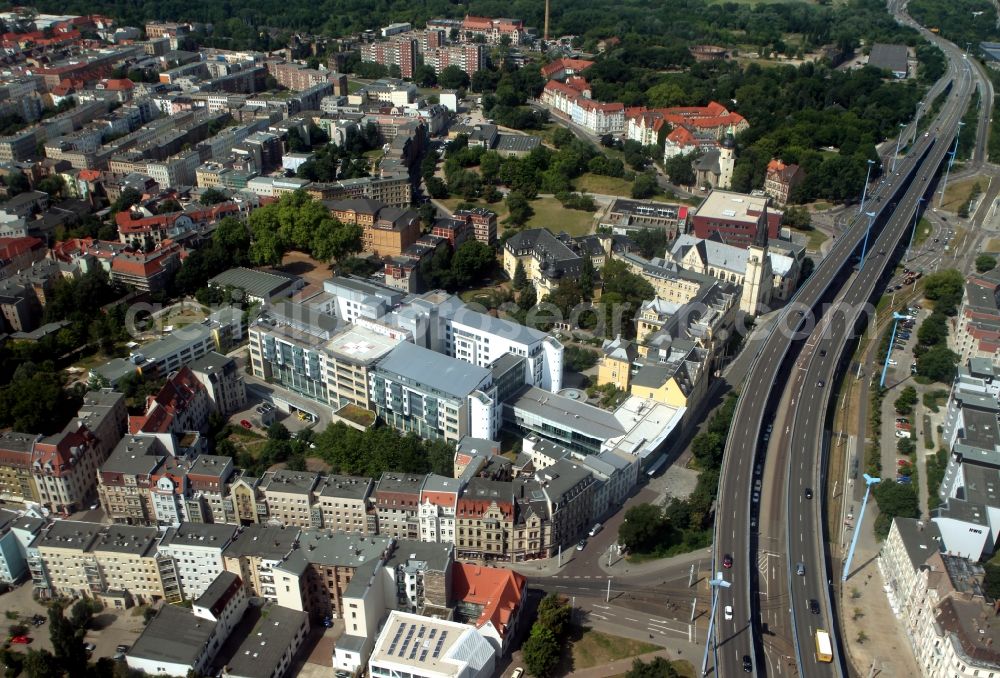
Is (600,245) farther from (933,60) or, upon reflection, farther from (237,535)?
(933,60)

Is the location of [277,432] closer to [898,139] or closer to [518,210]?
[518,210]

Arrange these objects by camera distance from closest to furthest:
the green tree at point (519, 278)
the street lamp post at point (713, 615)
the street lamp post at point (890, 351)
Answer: the street lamp post at point (713, 615), the street lamp post at point (890, 351), the green tree at point (519, 278)

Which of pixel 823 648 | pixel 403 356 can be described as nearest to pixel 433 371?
pixel 403 356

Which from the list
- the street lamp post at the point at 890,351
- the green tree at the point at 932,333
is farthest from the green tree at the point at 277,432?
the green tree at the point at 932,333

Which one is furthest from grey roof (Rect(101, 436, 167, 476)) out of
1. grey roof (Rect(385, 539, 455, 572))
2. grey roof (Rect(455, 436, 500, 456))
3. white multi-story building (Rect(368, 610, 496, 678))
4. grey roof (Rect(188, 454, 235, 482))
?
white multi-story building (Rect(368, 610, 496, 678))

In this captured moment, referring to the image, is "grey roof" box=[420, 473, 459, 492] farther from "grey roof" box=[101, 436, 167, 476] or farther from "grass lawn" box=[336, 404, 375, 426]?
"grey roof" box=[101, 436, 167, 476]

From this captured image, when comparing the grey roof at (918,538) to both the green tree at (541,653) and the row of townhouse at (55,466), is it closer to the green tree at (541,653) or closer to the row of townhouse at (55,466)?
the green tree at (541,653)

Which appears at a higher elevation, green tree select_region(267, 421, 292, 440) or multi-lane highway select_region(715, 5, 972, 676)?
green tree select_region(267, 421, 292, 440)
